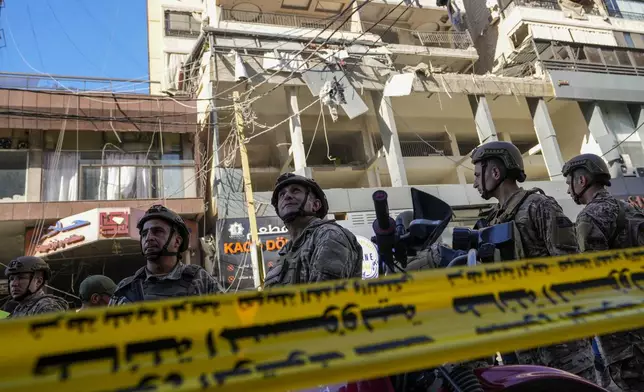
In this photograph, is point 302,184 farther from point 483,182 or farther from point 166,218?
point 483,182

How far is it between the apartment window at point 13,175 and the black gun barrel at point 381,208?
11964mm

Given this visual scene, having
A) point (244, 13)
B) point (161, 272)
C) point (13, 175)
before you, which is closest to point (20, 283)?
point (161, 272)

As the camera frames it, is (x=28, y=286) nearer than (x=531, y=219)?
No

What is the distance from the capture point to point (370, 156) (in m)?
15.0

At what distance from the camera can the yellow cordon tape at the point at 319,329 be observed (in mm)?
1000

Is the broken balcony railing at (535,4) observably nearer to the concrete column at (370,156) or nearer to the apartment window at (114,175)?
the concrete column at (370,156)

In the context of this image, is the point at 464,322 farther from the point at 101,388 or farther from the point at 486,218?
the point at 486,218

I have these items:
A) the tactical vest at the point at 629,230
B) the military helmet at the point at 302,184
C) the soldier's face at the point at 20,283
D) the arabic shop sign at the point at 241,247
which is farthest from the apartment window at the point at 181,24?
the tactical vest at the point at 629,230

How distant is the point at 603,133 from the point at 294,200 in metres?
17.4

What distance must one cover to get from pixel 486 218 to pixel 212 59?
1123cm

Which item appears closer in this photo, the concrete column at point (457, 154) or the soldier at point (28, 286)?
the soldier at point (28, 286)

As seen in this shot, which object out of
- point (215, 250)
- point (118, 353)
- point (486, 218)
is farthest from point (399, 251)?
point (215, 250)

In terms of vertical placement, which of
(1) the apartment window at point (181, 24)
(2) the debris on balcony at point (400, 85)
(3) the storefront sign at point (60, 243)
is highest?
(1) the apartment window at point (181, 24)

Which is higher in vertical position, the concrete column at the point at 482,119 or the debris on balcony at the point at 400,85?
the debris on balcony at the point at 400,85
